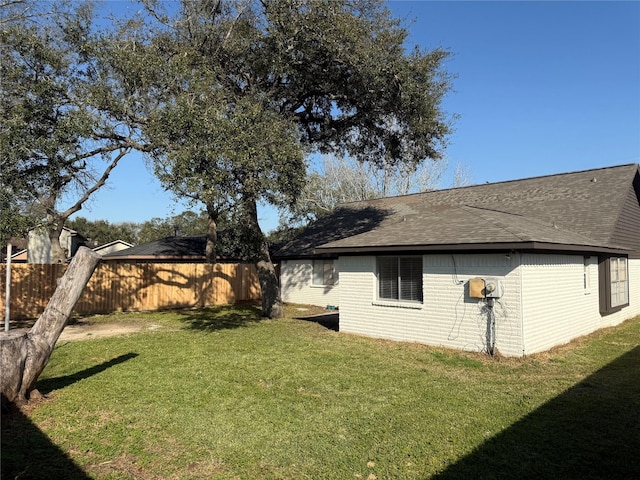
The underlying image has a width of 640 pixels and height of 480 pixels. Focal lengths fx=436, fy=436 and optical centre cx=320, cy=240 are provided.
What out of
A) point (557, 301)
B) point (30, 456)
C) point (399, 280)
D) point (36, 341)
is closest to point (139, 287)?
point (399, 280)

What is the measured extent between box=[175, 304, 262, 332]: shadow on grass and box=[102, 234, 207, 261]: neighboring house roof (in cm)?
917

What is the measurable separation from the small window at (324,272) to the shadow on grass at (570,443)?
540 inches

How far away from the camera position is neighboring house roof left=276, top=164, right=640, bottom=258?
32.9ft

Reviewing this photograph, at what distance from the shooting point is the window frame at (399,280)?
1072 centimetres

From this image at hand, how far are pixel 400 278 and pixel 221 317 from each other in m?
7.96

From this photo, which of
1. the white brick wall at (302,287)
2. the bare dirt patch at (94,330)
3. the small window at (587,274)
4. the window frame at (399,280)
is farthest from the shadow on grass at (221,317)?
the small window at (587,274)

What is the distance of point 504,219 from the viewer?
36.8 feet

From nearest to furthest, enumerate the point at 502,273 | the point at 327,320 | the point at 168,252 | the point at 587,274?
the point at 502,273, the point at 587,274, the point at 327,320, the point at 168,252

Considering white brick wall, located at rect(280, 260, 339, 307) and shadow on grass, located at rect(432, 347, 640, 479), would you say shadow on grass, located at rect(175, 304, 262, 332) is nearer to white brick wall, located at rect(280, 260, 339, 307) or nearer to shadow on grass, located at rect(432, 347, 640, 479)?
white brick wall, located at rect(280, 260, 339, 307)

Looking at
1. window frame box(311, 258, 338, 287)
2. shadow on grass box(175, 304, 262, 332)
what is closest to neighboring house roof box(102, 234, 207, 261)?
shadow on grass box(175, 304, 262, 332)

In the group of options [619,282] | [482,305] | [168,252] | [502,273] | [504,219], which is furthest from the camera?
[168,252]

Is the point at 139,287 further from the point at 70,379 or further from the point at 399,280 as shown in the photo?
the point at 399,280

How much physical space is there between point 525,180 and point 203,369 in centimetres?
1694

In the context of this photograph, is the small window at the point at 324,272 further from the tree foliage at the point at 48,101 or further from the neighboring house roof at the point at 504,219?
the tree foliage at the point at 48,101
